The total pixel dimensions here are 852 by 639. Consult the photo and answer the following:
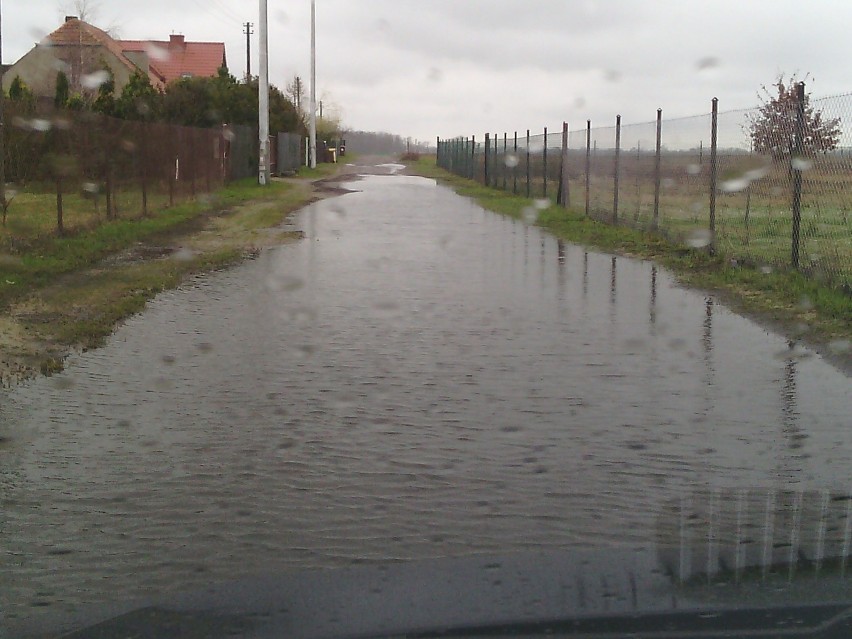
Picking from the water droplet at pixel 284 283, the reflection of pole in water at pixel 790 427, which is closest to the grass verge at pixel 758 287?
the reflection of pole in water at pixel 790 427

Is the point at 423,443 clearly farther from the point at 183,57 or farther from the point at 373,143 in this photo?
the point at 373,143

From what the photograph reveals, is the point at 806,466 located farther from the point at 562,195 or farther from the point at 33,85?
the point at 33,85

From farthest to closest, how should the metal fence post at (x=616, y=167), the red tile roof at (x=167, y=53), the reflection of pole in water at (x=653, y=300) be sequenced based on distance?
the red tile roof at (x=167, y=53)
the metal fence post at (x=616, y=167)
the reflection of pole in water at (x=653, y=300)

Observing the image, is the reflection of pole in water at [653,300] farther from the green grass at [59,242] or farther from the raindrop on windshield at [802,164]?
the green grass at [59,242]

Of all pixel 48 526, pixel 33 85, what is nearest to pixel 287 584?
pixel 48 526

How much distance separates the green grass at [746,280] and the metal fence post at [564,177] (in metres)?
4.56

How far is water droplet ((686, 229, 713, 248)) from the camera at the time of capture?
1571 centimetres

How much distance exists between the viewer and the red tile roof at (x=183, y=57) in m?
59.1

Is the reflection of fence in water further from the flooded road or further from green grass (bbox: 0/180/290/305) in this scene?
green grass (bbox: 0/180/290/305)

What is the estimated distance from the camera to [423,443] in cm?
646

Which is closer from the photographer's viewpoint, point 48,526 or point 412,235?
point 48,526

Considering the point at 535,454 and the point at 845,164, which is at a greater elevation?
the point at 845,164

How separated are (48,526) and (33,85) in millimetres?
49623

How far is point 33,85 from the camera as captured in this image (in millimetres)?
50812
